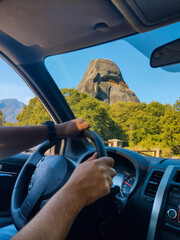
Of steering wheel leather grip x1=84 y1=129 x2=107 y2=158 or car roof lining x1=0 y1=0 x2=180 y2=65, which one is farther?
car roof lining x1=0 y1=0 x2=180 y2=65

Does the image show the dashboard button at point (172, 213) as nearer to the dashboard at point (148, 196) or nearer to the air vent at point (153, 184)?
the dashboard at point (148, 196)

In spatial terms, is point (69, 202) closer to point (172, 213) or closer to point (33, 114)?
point (172, 213)

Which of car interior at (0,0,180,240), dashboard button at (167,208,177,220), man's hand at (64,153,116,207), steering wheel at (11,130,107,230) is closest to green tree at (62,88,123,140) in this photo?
car interior at (0,0,180,240)

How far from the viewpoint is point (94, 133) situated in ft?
4.02

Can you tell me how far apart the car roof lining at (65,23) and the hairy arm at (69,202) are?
116cm

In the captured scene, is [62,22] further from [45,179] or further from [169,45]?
[45,179]

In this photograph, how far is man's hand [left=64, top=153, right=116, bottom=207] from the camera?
2.71ft

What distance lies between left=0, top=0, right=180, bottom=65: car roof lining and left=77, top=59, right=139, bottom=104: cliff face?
5.38 ft

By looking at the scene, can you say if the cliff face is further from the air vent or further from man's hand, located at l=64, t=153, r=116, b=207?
man's hand, located at l=64, t=153, r=116, b=207

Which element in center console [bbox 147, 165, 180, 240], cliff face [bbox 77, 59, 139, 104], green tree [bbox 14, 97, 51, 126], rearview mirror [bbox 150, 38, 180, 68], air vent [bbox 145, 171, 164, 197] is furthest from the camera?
cliff face [bbox 77, 59, 139, 104]

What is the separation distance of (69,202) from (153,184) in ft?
2.88

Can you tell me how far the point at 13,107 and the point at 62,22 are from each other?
5.46 feet

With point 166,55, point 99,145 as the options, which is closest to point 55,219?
point 99,145

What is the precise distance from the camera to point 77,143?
1.94 meters
